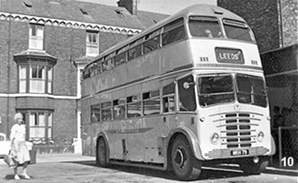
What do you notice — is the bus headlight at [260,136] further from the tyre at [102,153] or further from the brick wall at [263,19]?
the brick wall at [263,19]

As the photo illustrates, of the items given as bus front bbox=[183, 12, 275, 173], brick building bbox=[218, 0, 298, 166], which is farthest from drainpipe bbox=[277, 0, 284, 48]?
bus front bbox=[183, 12, 275, 173]

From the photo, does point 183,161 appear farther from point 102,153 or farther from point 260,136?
point 102,153

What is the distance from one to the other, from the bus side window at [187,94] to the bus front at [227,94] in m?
0.11

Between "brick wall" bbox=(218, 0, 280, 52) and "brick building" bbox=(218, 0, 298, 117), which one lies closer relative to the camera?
"brick building" bbox=(218, 0, 298, 117)

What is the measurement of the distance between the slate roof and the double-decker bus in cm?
2096

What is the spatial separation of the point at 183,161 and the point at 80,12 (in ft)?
86.5

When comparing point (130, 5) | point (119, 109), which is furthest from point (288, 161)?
point (130, 5)

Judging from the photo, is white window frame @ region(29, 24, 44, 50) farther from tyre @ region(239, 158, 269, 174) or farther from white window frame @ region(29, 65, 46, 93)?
tyre @ region(239, 158, 269, 174)

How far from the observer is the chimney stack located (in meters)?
38.3

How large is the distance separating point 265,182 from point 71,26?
25498 mm

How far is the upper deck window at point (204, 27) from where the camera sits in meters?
10.4

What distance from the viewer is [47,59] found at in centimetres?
3056

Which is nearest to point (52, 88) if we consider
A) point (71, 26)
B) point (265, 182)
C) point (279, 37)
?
point (71, 26)

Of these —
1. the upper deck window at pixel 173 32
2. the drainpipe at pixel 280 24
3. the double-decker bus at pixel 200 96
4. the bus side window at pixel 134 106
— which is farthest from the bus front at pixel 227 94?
the drainpipe at pixel 280 24
